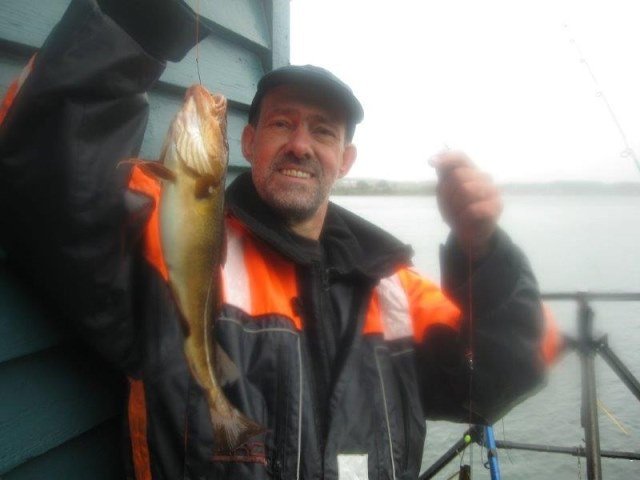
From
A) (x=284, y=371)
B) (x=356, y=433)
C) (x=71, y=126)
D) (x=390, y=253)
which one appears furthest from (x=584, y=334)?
(x=71, y=126)

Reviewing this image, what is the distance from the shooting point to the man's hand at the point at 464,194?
1634mm

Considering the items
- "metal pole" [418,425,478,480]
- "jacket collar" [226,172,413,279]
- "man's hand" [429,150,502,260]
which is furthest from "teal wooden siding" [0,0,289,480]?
"metal pole" [418,425,478,480]

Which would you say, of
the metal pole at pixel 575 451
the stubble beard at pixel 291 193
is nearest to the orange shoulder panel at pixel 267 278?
the stubble beard at pixel 291 193

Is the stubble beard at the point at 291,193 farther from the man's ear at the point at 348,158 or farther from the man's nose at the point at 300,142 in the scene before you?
the man's ear at the point at 348,158

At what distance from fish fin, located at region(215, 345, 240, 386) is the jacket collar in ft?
1.68

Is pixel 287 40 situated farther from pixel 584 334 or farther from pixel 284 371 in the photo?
pixel 584 334

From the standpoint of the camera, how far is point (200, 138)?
5.59 ft

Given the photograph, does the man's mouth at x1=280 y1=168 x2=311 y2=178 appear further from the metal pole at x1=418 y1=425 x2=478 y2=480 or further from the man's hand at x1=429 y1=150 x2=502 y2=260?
the metal pole at x1=418 y1=425 x2=478 y2=480

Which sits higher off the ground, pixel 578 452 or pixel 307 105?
pixel 307 105

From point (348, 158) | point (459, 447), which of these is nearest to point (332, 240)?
point (348, 158)

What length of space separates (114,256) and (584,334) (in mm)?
2628

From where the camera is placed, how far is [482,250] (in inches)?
75.6

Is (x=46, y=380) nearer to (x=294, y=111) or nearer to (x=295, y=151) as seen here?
(x=295, y=151)

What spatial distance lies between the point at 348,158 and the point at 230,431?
1.64 metres
